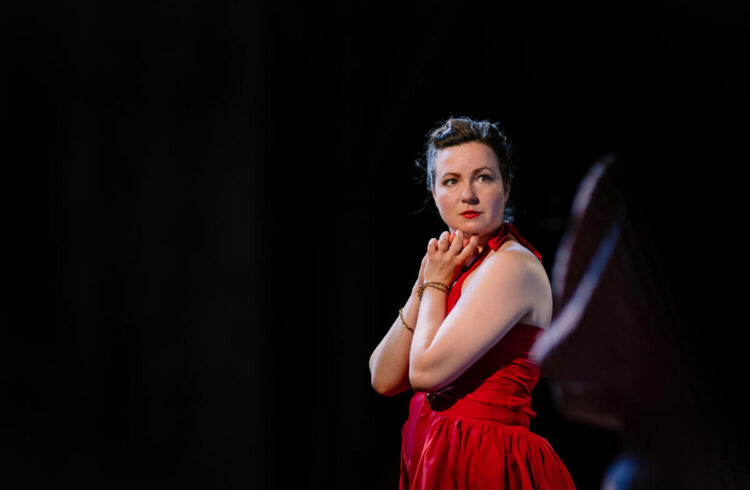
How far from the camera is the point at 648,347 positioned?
560 millimetres

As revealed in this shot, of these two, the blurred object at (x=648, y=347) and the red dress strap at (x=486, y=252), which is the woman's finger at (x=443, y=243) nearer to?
the red dress strap at (x=486, y=252)

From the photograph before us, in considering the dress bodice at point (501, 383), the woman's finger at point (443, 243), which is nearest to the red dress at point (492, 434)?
the dress bodice at point (501, 383)

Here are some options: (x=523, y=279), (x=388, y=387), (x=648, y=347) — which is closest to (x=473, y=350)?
(x=523, y=279)

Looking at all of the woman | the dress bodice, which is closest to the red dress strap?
the woman

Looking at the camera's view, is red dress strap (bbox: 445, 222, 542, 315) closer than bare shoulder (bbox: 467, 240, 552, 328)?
No

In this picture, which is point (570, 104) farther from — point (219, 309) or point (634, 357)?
point (219, 309)

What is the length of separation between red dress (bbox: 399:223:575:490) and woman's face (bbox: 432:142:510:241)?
0.87 ft

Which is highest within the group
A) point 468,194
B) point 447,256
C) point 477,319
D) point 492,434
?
point 468,194

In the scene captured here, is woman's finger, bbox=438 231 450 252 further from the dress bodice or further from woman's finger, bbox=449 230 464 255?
the dress bodice

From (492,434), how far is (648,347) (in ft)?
2.45

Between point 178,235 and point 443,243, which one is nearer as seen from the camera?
point 443,243

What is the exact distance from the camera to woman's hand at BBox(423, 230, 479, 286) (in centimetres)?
135

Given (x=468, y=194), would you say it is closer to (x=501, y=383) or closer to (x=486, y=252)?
(x=486, y=252)

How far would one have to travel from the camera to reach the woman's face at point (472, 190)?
4.65 feet
